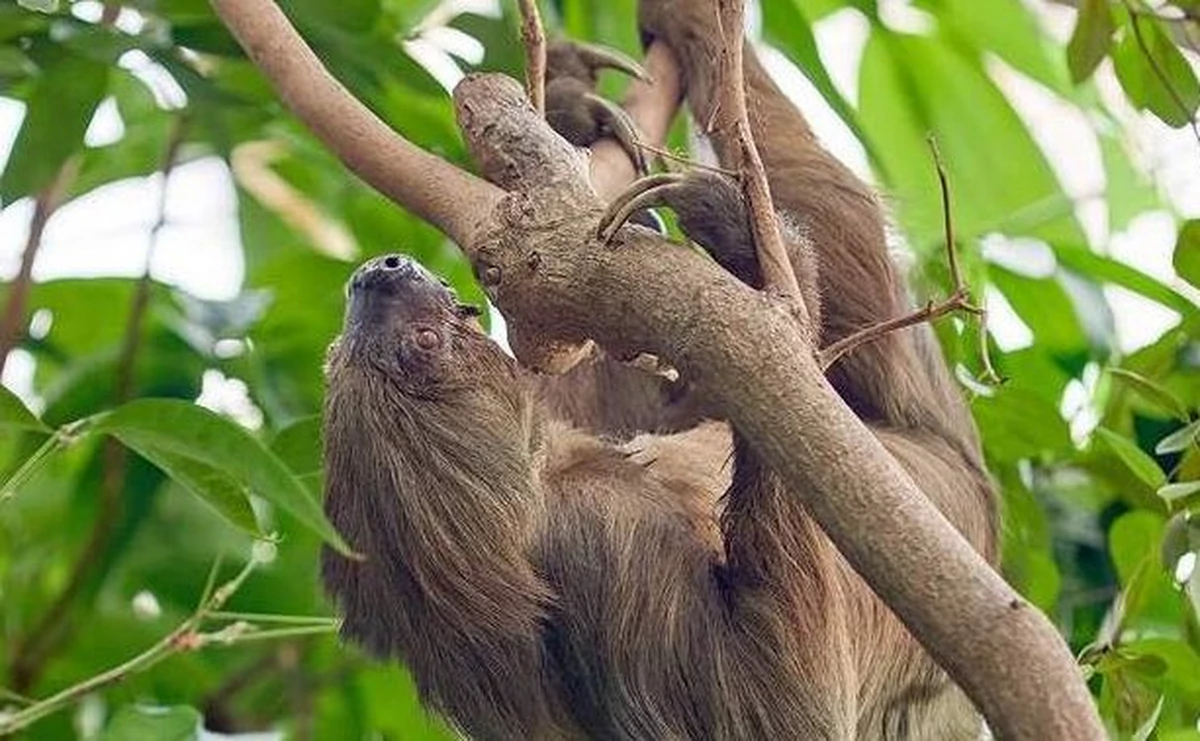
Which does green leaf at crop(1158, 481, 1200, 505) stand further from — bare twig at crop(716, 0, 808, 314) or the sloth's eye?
the sloth's eye

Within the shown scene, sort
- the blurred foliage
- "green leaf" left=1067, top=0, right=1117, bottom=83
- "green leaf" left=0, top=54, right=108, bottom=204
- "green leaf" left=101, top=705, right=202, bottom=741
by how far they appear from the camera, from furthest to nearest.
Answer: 1. "green leaf" left=0, top=54, right=108, bottom=204
2. the blurred foliage
3. "green leaf" left=1067, top=0, right=1117, bottom=83
4. "green leaf" left=101, top=705, right=202, bottom=741

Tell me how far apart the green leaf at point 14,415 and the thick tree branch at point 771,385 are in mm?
538

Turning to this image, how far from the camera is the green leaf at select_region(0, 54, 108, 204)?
3031mm

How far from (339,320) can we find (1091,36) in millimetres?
1304

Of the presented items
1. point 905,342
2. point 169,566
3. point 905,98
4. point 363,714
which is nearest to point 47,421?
point 169,566

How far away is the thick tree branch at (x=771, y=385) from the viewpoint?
1.66 metres

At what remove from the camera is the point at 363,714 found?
3.53 meters

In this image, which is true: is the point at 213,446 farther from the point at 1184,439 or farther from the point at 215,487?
the point at 1184,439

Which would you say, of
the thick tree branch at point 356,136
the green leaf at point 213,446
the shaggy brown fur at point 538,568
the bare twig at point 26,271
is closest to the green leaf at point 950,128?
the shaggy brown fur at point 538,568

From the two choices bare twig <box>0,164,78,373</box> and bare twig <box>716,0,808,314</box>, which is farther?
bare twig <box>0,164,78,373</box>

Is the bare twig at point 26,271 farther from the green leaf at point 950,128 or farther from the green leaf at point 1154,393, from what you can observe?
the green leaf at point 1154,393

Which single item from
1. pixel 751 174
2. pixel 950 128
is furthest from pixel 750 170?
pixel 950 128

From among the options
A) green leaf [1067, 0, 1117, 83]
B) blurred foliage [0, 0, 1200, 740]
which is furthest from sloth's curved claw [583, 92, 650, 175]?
green leaf [1067, 0, 1117, 83]

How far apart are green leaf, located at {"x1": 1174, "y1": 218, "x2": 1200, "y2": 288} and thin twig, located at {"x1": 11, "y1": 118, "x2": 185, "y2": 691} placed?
1.50 metres
